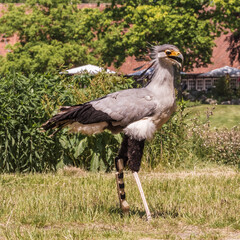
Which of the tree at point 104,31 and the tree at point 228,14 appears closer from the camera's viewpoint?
the tree at point 228,14

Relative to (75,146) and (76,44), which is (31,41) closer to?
(76,44)

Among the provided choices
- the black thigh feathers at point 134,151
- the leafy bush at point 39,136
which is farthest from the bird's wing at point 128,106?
the leafy bush at point 39,136

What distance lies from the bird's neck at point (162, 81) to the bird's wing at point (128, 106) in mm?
98

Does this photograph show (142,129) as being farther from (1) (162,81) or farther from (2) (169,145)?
(2) (169,145)

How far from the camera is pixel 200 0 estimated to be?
3238 cm

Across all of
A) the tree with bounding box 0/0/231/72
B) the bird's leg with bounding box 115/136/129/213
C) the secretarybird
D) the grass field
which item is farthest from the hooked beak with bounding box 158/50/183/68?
the tree with bounding box 0/0/231/72

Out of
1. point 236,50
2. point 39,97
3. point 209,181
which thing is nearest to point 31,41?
point 236,50

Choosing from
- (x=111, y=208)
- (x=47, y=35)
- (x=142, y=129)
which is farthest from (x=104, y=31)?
(x=142, y=129)

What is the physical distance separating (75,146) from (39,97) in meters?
1.28

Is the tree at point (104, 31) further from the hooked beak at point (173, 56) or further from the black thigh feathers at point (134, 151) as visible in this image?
the black thigh feathers at point (134, 151)

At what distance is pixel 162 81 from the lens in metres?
5.89

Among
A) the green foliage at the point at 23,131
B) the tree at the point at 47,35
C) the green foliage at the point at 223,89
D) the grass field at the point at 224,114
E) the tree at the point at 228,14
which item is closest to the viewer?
the green foliage at the point at 23,131

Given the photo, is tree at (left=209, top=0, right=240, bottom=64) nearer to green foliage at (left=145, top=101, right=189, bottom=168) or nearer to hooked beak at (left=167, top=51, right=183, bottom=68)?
green foliage at (left=145, top=101, right=189, bottom=168)

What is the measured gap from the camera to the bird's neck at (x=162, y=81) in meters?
5.84
